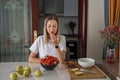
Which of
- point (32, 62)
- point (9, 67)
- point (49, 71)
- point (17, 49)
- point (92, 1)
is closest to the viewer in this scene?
point (49, 71)

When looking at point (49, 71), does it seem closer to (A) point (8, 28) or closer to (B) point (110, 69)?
(B) point (110, 69)

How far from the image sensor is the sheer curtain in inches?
125

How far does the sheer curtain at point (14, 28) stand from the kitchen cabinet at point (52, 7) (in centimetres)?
159

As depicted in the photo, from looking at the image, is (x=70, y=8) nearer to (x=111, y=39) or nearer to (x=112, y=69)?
(x=111, y=39)

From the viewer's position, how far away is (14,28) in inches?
127

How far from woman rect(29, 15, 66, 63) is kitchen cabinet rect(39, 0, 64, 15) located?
2354mm

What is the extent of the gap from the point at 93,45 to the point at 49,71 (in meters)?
1.36

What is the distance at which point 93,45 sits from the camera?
315 cm

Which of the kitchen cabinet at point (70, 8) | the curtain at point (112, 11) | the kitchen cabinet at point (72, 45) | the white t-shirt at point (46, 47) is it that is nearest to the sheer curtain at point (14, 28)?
the white t-shirt at point (46, 47)

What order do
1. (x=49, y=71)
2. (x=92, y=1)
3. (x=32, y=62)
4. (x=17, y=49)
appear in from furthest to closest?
(x=17, y=49) < (x=92, y=1) < (x=32, y=62) < (x=49, y=71)

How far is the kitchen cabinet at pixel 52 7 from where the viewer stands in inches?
189

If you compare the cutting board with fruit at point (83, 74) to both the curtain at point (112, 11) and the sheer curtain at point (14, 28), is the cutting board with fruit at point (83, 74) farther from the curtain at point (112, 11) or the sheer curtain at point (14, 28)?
the sheer curtain at point (14, 28)

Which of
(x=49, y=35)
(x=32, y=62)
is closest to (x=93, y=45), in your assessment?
(x=49, y=35)

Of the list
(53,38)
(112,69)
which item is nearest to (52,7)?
(53,38)
